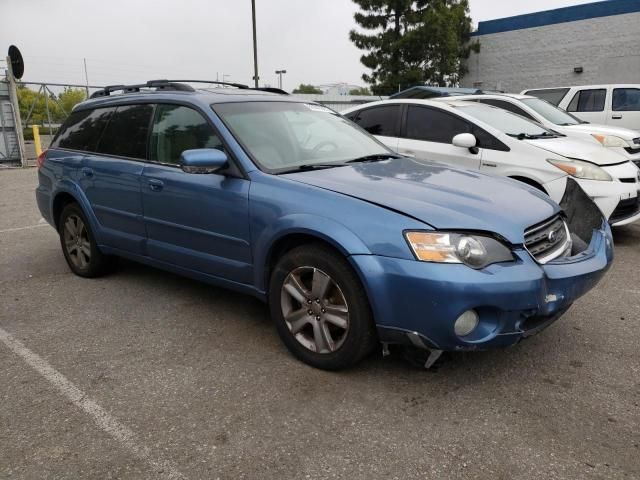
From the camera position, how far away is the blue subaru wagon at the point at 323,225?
2.65 meters

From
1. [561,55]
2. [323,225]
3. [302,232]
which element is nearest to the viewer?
[323,225]

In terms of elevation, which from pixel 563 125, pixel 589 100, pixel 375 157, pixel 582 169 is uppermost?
pixel 589 100

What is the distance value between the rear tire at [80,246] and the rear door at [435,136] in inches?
136

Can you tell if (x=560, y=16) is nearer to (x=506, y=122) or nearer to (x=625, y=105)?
(x=625, y=105)

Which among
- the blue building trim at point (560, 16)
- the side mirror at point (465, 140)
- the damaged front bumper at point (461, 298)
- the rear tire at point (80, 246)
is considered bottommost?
the rear tire at point (80, 246)

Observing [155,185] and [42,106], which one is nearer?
[155,185]

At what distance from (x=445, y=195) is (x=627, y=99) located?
11191mm

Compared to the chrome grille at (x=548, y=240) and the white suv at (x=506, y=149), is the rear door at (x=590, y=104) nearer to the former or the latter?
the white suv at (x=506, y=149)

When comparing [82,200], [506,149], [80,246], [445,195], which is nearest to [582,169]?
[506,149]

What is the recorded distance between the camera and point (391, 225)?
8.95 ft

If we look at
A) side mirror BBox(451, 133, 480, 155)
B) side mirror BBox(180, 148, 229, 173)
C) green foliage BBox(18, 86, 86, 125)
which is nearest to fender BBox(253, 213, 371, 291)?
A: side mirror BBox(180, 148, 229, 173)

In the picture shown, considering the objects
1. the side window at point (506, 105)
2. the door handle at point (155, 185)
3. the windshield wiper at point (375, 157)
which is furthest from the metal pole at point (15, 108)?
the windshield wiper at point (375, 157)

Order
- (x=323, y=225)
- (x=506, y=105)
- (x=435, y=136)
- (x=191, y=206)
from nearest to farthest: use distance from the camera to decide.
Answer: (x=323, y=225)
(x=191, y=206)
(x=435, y=136)
(x=506, y=105)

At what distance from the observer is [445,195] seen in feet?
9.96
